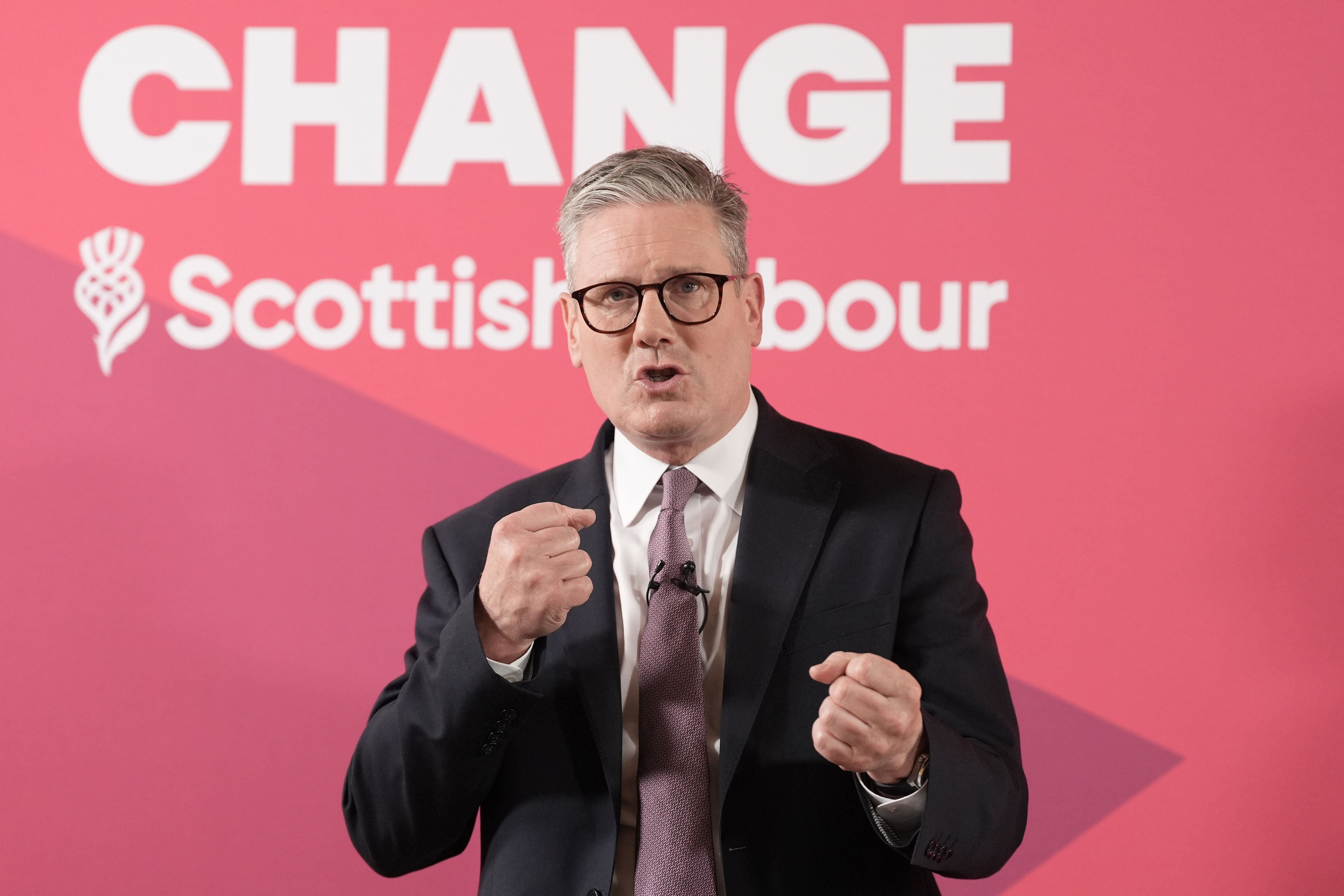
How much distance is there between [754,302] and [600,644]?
62 centimetres

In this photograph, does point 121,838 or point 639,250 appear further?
point 121,838

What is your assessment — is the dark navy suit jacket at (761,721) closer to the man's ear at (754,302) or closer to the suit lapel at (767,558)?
the suit lapel at (767,558)

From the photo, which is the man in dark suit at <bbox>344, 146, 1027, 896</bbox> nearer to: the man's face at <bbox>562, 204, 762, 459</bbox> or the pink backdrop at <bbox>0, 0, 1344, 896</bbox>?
the man's face at <bbox>562, 204, 762, 459</bbox>

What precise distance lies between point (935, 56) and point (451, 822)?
1.97 metres

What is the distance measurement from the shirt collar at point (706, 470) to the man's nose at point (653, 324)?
0.62ft

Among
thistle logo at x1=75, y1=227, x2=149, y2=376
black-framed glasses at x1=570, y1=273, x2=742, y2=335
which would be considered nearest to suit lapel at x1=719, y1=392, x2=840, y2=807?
black-framed glasses at x1=570, y1=273, x2=742, y2=335

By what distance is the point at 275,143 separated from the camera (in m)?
3.06

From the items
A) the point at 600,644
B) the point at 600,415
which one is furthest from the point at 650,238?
the point at 600,415

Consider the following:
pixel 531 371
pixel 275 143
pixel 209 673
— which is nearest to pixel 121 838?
pixel 209 673

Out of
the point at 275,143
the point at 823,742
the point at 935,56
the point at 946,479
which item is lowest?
the point at 823,742

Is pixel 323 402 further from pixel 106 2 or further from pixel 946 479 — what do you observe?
pixel 946 479

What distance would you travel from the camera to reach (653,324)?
1894mm

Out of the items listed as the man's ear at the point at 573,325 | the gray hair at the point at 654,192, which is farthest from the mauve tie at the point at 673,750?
the gray hair at the point at 654,192

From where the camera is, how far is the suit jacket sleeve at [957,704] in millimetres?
1638
